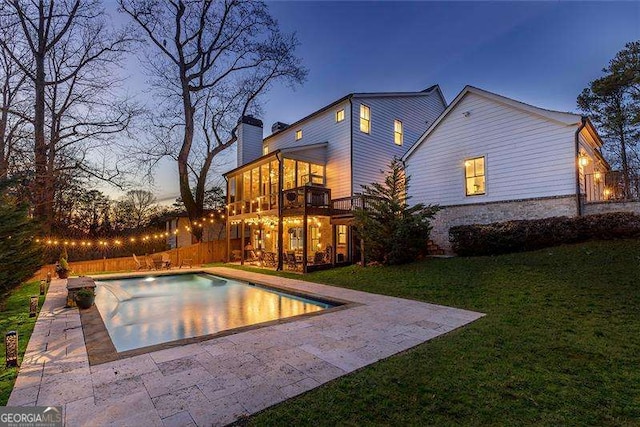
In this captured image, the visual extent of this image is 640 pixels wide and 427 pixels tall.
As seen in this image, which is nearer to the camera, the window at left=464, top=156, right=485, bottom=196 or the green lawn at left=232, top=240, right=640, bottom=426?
the green lawn at left=232, top=240, right=640, bottom=426

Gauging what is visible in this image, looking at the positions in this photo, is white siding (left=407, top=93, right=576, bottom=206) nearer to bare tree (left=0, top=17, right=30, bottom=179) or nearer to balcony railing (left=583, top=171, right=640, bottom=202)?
balcony railing (left=583, top=171, right=640, bottom=202)

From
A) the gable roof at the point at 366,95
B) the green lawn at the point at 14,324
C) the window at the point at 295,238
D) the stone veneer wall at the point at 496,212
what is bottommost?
the green lawn at the point at 14,324

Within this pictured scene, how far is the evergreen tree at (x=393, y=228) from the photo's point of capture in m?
11.5

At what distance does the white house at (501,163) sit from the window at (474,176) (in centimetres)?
4

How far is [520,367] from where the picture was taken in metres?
3.82

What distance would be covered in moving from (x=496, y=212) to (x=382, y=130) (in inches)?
305

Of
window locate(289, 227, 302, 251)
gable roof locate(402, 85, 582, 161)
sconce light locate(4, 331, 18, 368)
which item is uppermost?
gable roof locate(402, 85, 582, 161)

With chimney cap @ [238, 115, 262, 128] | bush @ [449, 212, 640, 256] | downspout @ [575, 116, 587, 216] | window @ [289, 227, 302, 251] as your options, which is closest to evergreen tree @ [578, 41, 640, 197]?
downspout @ [575, 116, 587, 216]

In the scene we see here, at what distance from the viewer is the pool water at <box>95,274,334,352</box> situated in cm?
662

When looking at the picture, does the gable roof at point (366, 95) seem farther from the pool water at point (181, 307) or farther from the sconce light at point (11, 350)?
the sconce light at point (11, 350)

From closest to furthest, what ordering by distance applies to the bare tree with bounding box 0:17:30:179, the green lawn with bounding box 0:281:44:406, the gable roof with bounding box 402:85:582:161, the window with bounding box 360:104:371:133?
the green lawn with bounding box 0:281:44:406
the bare tree with bounding box 0:17:30:179
the gable roof with bounding box 402:85:582:161
the window with bounding box 360:104:371:133

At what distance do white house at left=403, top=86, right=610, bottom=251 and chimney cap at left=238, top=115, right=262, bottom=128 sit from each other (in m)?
11.7

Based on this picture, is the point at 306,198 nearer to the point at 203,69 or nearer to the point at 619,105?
the point at 203,69

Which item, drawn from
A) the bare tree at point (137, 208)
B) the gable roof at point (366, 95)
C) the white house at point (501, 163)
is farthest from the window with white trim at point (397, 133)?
the bare tree at point (137, 208)
